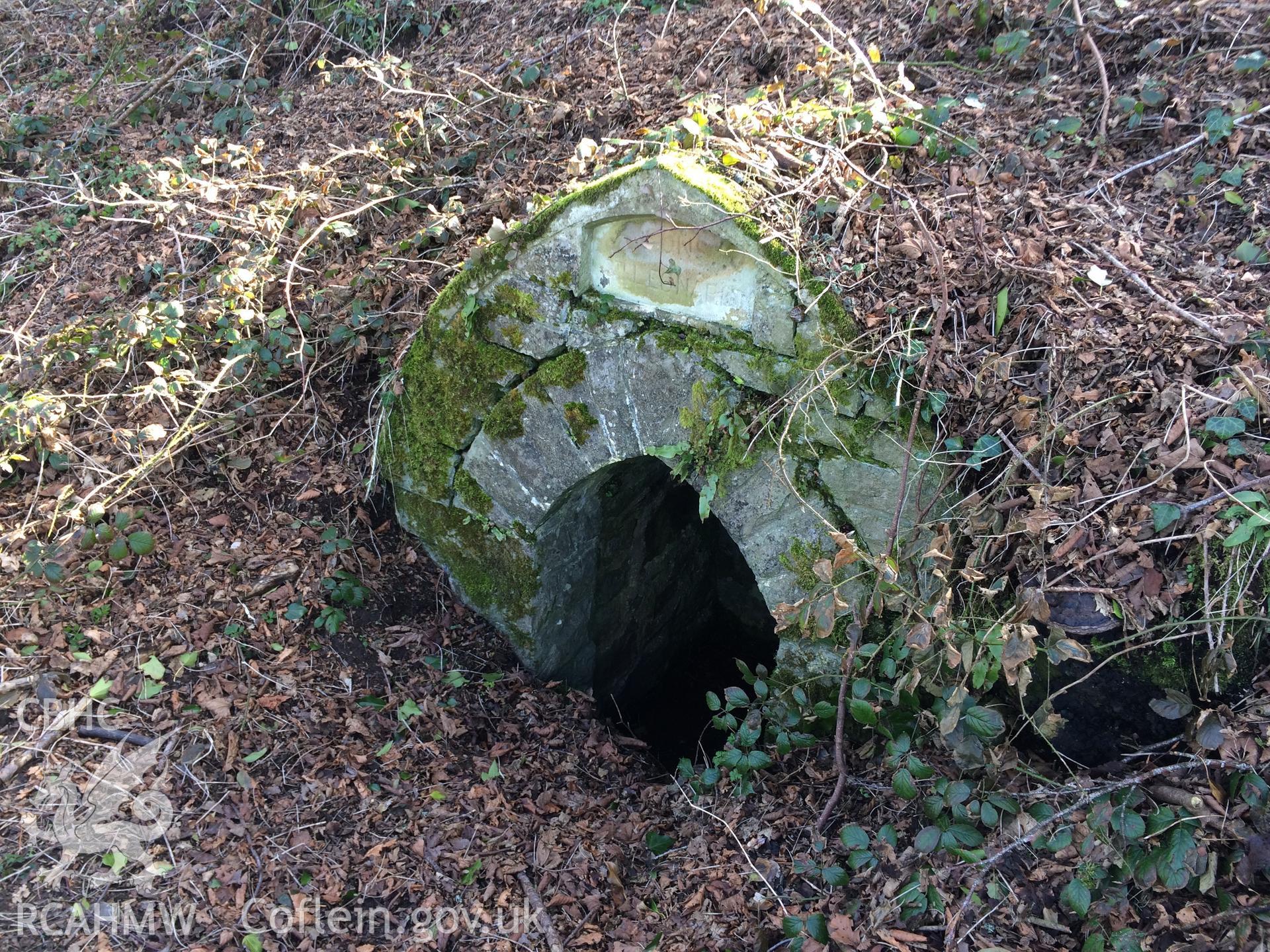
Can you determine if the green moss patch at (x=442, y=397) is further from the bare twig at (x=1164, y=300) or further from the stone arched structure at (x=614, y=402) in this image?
the bare twig at (x=1164, y=300)

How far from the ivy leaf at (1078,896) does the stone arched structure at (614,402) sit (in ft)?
3.48

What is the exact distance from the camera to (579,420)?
323 cm

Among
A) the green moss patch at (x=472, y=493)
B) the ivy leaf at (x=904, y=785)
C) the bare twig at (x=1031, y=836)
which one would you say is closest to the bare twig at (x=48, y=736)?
the green moss patch at (x=472, y=493)

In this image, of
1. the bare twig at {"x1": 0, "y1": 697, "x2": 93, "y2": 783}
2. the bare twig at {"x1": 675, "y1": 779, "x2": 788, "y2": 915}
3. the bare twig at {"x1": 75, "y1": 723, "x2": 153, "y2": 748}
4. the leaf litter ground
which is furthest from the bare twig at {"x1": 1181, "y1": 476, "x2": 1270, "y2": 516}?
the bare twig at {"x1": 0, "y1": 697, "x2": 93, "y2": 783}

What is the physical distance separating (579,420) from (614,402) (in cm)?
18

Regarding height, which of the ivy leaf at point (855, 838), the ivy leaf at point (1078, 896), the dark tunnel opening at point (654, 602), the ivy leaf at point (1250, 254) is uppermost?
the ivy leaf at point (1250, 254)

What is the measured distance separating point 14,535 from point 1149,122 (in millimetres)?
4569

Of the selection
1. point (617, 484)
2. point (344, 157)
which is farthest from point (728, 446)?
point (344, 157)

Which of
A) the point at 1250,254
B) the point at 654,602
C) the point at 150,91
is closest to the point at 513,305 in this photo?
the point at 654,602

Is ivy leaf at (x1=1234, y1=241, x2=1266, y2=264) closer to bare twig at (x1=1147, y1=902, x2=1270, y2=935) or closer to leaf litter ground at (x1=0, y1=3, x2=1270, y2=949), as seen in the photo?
leaf litter ground at (x1=0, y1=3, x2=1270, y2=949)

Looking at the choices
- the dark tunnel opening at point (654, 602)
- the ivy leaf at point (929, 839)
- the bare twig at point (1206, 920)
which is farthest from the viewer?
the dark tunnel opening at point (654, 602)

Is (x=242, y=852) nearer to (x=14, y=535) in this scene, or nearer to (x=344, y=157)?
(x=14, y=535)

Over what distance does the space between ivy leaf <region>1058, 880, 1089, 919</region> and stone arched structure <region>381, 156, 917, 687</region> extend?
3.48 feet

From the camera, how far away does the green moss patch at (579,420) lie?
3.20 m
